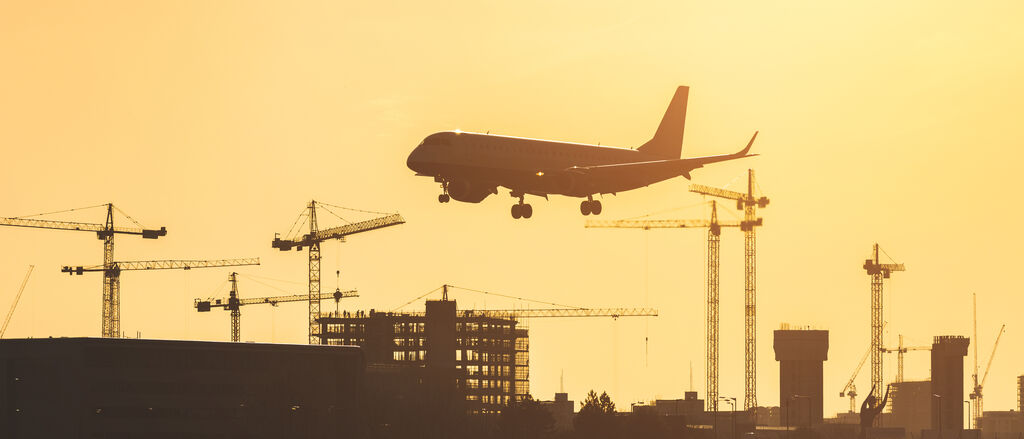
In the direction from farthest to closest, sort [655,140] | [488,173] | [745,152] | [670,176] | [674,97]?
1. [674,97]
2. [655,140]
3. [670,176]
4. [745,152]
5. [488,173]

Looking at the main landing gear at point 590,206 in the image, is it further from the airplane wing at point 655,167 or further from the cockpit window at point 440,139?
the cockpit window at point 440,139

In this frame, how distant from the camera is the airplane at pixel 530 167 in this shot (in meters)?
145

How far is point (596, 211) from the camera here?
157m

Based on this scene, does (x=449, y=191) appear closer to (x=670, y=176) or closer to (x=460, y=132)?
(x=460, y=132)

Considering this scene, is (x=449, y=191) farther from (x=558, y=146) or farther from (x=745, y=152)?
(x=745, y=152)

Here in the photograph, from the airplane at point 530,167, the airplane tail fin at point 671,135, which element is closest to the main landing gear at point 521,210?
the airplane at point 530,167

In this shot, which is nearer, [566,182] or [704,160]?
[566,182]

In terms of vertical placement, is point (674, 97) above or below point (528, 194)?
above

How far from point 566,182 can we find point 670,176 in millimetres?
17873

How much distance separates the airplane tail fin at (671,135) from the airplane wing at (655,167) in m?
9.04

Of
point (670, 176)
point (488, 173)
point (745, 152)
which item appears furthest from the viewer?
point (670, 176)

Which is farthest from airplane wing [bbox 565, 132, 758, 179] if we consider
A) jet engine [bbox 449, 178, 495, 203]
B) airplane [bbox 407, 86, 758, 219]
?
jet engine [bbox 449, 178, 495, 203]

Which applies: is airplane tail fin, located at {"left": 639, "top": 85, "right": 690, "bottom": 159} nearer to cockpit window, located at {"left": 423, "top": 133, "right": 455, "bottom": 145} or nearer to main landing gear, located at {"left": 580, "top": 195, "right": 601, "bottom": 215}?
main landing gear, located at {"left": 580, "top": 195, "right": 601, "bottom": 215}

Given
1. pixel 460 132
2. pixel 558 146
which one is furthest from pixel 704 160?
pixel 460 132
